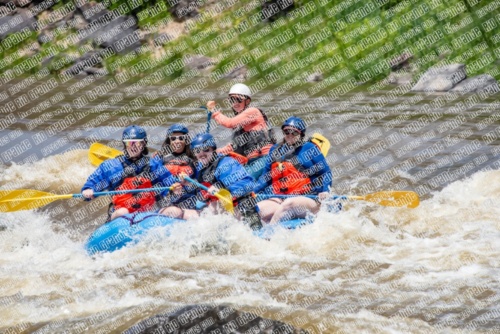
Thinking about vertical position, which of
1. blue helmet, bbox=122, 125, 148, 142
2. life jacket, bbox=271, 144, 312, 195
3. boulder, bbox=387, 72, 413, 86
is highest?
boulder, bbox=387, 72, 413, 86

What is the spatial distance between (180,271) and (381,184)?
15.1 feet

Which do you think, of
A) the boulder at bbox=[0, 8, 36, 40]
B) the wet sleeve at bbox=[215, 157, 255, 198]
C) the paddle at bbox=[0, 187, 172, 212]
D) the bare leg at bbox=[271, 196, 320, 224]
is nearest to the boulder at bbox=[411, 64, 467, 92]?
the bare leg at bbox=[271, 196, 320, 224]

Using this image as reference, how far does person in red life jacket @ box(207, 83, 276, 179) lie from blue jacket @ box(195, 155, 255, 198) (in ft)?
4.27

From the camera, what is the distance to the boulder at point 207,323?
495 centimetres

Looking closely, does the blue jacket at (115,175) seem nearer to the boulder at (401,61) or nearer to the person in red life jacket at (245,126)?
the person in red life jacket at (245,126)

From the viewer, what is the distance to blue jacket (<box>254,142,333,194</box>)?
8203 millimetres

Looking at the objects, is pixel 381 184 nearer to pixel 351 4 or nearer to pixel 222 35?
pixel 351 4

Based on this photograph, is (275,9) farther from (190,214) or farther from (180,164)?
(190,214)

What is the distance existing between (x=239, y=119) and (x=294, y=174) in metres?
1.37

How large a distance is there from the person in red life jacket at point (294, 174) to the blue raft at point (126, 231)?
50 centimetres

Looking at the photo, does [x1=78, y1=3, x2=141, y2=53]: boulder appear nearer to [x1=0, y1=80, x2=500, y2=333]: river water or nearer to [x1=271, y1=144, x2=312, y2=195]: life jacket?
[x1=0, y1=80, x2=500, y2=333]: river water

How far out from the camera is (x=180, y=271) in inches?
269

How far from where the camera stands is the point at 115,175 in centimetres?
805

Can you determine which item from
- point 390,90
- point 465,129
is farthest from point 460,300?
point 390,90
